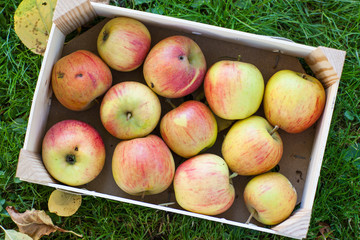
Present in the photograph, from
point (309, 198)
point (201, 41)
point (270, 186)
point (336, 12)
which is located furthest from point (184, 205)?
point (336, 12)

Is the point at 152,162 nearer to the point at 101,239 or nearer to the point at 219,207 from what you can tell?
the point at 219,207

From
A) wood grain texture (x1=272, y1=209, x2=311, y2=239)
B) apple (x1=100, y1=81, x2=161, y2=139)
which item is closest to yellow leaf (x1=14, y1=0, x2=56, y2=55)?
apple (x1=100, y1=81, x2=161, y2=139)

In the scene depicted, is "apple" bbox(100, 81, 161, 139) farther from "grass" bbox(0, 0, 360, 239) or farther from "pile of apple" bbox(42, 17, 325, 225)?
"grass" bbox(0, 0, 360, 239)

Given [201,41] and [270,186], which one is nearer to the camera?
[270,186]

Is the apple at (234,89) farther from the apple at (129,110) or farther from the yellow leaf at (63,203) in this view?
the yellow leaf at (63,203)

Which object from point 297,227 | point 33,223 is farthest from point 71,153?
point 297,227

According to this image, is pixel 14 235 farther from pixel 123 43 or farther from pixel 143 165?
pixel 123 43
